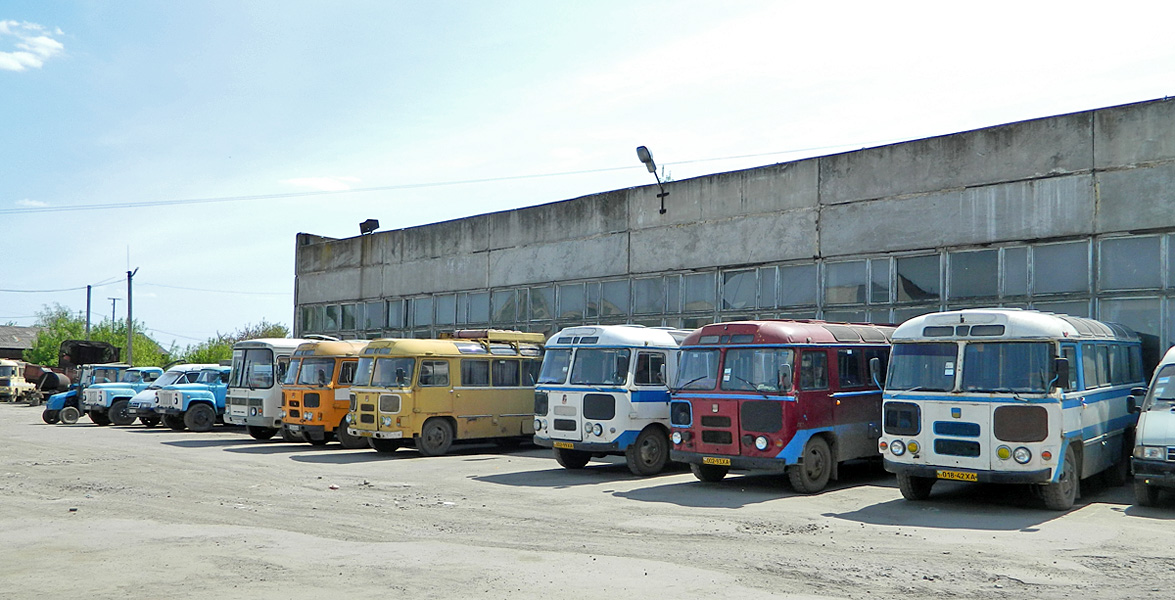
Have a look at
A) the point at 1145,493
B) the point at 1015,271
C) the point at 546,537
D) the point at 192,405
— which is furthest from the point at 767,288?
the point at 192,405

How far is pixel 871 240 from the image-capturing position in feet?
68.3

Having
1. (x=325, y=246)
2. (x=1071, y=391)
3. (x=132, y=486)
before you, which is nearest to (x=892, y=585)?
(x=1071, y=391)

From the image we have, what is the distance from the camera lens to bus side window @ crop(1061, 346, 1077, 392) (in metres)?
12.2

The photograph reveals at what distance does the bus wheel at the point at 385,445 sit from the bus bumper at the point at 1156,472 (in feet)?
45.5

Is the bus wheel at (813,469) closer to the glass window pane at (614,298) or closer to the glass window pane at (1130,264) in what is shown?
the glass window pane at (1130,264)

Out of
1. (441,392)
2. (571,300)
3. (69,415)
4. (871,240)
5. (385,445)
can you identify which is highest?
(871,240)

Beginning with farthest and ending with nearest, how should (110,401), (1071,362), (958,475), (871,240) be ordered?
(110,401) → (871,240) → (1071,362) → (958,475)

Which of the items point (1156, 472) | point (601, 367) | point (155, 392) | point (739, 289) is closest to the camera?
point (1156, 472)

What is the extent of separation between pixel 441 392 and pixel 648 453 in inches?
206

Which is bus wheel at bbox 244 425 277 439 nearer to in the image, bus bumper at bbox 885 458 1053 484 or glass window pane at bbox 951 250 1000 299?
glass window pane at bbox 951 250 1000 299

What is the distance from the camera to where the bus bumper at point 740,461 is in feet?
45.0

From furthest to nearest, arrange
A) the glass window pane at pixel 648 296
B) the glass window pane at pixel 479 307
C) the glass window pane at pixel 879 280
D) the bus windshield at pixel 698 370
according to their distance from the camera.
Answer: the glass window pane at pixel 479 307 < the glass window pane at pixel 648 296 < the glass window pane at pixel 879 280 < the bus windshield at pixel 698 370

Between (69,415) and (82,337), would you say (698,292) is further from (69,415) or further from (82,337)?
(82,337)

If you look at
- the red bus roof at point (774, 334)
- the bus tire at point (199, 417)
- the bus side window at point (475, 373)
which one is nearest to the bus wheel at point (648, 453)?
the red bus roof at point (774, 334)
